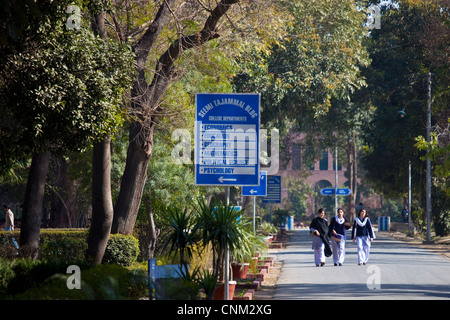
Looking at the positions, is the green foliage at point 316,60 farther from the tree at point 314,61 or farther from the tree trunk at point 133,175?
the tree trunk at point 133,175

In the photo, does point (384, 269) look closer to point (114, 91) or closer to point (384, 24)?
point (114, 91)

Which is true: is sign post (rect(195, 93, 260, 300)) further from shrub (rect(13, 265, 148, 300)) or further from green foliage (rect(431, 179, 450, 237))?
green foliage (rect(431, 179, 450, 237))

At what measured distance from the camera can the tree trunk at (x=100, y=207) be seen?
17141 millimetres

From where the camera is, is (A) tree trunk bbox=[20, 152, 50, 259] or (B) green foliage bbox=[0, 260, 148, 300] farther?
(A) tree trunk bbox=[20, 152, 50, 259]

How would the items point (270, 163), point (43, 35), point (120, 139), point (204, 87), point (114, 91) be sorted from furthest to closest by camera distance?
point (270, 163), point (120, 139), point (204, 87), point (114, 91), point (43, 35)

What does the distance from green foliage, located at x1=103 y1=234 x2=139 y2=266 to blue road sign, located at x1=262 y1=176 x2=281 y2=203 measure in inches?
878

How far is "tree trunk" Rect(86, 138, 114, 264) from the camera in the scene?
1714cm

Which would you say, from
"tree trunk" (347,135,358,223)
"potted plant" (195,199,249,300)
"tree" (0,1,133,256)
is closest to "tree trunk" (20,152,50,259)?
"tree" (0,1,133,256)

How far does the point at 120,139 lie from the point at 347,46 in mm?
16138

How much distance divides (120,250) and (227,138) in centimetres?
698

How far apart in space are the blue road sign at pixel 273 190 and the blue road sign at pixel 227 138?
28.0 m

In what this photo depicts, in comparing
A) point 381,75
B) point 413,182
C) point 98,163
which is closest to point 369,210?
point 413,182

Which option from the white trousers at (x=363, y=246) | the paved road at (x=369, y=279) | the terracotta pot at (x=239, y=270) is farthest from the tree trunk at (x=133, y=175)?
the white trousers at (x=363, y=246)

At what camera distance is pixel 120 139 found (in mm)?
25875
